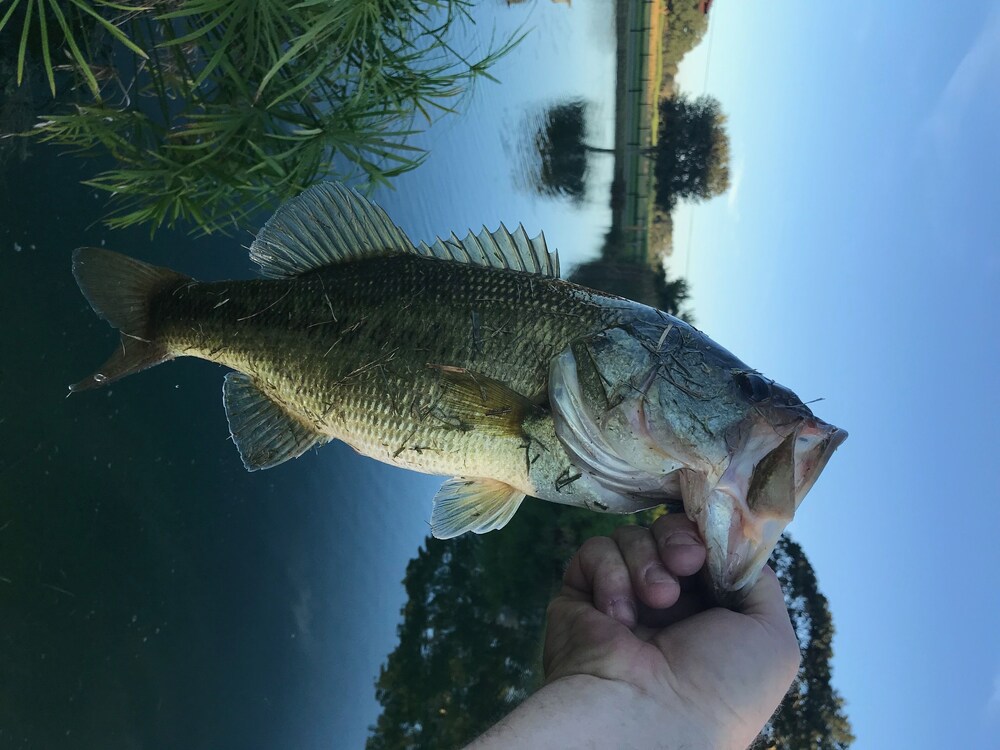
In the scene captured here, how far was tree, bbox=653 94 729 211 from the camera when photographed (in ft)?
26.2

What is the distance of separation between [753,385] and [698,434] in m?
0.20

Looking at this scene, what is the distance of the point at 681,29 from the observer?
7641mm

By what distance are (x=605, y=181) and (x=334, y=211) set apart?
7007 millimetres

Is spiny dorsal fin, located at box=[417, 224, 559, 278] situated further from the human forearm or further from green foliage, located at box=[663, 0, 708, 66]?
green foliage, located at box=[663, 0, 708, 66]

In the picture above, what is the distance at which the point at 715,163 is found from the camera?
326 inches

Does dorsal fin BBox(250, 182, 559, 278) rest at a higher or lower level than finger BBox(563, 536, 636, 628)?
higher

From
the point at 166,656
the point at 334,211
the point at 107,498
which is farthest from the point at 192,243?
the point at 166,656

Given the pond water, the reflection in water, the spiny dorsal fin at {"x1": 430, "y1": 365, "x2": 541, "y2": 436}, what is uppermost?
the reflection in water

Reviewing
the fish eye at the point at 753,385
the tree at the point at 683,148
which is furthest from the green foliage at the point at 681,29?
the fish eye at the point at 753,385

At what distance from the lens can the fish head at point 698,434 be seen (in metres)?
1.43

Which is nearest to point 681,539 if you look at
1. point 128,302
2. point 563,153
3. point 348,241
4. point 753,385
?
point 753,385

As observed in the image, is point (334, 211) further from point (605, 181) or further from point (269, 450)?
point (605, 181)

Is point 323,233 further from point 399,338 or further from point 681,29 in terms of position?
point 681,29

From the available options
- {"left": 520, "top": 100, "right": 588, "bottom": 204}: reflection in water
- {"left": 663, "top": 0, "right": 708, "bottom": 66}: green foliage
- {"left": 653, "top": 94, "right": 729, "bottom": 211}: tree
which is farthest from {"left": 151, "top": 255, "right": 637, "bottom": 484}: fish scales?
{"left": 663, "top": 0, "right": 708, "bottom": 66}: green foliage
